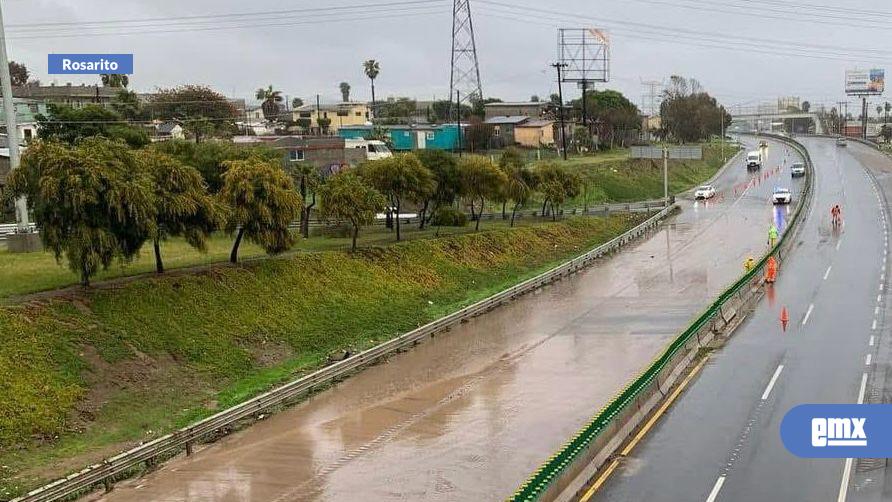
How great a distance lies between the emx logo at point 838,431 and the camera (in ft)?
71.0

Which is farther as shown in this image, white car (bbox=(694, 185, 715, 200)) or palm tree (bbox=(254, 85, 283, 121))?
palm tree (bbox=(254, 85, 283, 121))

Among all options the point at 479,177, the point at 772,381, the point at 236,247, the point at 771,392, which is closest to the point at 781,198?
the point at 479,177

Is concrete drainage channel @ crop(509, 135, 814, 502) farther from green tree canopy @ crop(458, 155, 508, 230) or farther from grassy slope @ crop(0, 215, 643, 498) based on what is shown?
green tree canopy @ crop(458, 155, 508, 230)

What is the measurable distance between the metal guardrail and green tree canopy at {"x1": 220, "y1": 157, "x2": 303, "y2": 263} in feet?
29.4

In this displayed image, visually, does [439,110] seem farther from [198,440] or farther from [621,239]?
[198,440]

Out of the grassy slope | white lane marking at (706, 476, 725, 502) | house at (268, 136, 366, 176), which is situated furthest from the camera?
house at (268, 136, 366, 176)

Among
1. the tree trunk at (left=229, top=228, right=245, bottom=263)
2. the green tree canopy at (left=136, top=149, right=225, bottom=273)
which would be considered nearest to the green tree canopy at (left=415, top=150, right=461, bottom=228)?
the tree trunk at (left=229, top=228, right=245, bottom=263)

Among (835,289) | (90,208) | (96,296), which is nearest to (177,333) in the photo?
(96,296)

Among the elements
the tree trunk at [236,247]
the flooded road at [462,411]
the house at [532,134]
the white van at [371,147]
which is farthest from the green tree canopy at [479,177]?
the house at [532,134]

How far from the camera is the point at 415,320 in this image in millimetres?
43188

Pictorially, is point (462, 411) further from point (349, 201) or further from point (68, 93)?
point (68, 93)

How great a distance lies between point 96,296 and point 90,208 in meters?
3.51

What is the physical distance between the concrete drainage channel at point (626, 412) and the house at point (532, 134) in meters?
80.2

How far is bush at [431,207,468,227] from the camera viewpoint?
63.3 meters
